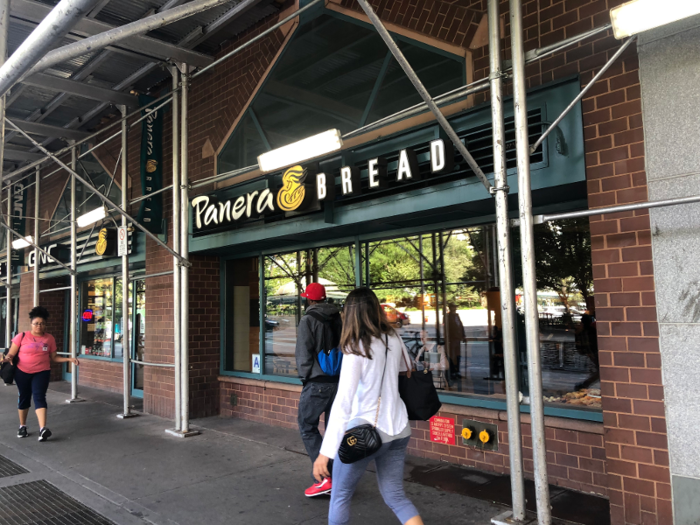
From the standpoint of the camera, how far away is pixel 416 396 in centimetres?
343

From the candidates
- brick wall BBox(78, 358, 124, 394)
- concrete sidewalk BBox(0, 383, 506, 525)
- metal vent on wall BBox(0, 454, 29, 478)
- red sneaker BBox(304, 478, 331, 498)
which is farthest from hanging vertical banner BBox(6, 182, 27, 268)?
red sneaker BBox(304, 478, 331, 498)

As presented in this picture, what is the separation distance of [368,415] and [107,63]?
7581mm

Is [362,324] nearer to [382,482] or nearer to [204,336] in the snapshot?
[382,482]

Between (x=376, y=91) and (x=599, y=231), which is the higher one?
(x=376, y=91)

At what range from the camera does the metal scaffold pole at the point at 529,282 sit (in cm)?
386

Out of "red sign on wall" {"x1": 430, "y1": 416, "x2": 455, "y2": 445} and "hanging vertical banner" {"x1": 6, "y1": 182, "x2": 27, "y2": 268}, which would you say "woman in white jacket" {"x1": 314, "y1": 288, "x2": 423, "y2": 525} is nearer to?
"red sign on wall" {"x1": 430, "y1": 416, "x2": 455, "y2": 445}

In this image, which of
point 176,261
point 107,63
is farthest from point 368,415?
point 107,63

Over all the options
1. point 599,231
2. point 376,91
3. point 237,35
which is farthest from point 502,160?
point 237,35

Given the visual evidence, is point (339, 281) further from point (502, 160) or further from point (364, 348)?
point (364, 348)

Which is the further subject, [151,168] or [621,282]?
[151,168]

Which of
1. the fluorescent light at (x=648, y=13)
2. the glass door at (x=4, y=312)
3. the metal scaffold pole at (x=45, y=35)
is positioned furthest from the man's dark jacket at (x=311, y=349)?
the glass door at (x=4, y=312)

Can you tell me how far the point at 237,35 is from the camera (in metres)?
8.04

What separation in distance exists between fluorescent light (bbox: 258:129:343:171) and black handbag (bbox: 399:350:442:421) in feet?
7.60

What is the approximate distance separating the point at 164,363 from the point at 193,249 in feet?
6.18
